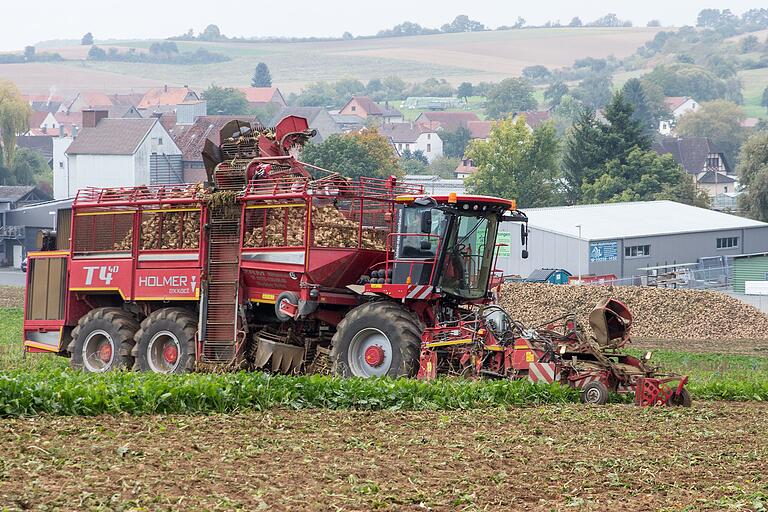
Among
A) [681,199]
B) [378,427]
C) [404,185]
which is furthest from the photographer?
[681,199]

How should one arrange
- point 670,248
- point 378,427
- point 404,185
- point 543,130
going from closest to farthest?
point 378,427, point 404,185, point 670,248, point 543,130

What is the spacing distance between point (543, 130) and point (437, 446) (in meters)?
82.5

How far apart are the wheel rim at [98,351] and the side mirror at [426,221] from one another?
21.6ft

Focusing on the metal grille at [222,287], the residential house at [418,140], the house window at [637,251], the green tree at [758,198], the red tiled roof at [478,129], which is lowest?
the metal grille at [222,287]

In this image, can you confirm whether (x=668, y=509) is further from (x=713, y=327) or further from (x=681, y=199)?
(x=681, y=199)

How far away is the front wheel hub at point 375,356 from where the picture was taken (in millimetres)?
20516

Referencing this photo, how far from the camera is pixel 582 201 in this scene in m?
89.5

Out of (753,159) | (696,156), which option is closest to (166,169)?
(753,159)

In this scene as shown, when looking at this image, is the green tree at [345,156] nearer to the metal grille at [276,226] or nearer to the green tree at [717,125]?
the metal grille at [276,226]

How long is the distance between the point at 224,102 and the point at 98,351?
162m

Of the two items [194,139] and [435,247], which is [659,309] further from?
[194,139]

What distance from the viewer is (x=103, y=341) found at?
24.0m

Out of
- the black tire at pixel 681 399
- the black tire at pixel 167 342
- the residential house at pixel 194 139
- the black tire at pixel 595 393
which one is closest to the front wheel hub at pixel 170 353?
the black tire at pixel 167 342

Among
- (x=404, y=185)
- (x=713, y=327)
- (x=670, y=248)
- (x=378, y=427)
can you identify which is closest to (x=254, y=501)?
(x=378, y=427)
